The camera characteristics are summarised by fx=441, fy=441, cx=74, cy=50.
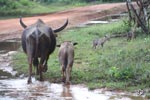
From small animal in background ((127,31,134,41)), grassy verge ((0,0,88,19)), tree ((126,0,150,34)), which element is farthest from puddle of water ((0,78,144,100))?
grassy verge ((0,0,88,19))

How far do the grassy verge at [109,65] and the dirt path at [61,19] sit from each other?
7877mm

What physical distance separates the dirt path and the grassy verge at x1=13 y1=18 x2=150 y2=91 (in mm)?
7877

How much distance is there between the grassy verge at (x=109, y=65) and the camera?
448 inches

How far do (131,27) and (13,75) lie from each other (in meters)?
8.65

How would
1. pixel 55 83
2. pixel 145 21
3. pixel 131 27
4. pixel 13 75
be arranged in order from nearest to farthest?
pixel 55 83
pixel 13 75
pixel 145 21
pixel 131 27

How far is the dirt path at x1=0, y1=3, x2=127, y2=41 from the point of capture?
84.8 ft

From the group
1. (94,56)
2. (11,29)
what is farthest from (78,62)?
(11,29)

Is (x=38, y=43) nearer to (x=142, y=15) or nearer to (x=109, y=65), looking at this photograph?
(x=109, y=65)

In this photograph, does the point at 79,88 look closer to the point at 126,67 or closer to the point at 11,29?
the point at 126,67

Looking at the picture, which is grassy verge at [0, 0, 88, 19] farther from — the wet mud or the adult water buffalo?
the wet mud

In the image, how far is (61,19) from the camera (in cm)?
3045

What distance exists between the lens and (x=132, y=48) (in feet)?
53.1

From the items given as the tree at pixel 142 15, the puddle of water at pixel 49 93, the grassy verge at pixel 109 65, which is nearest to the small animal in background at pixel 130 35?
the grassy verge at pixel 109 65

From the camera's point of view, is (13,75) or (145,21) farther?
(145,21)
